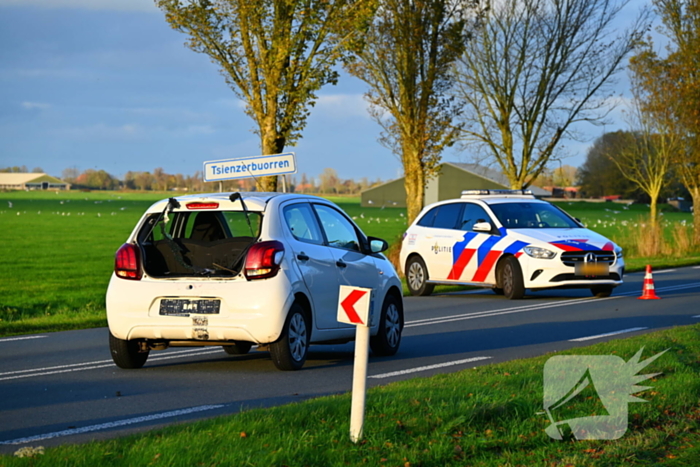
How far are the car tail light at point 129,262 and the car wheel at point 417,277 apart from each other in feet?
34.1

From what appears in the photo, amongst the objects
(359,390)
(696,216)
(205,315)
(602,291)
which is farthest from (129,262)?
(696,216)

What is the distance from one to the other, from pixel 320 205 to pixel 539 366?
314 cm

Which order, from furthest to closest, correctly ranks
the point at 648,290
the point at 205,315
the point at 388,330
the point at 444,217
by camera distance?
the point at 444,217 → the point at 648,290 → the point at 388,330 → the point at 205,315

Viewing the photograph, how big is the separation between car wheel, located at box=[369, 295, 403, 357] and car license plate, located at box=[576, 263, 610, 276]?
7.17m

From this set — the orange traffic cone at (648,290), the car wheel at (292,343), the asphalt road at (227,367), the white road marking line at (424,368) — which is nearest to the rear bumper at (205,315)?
the car wheel at (292,343)

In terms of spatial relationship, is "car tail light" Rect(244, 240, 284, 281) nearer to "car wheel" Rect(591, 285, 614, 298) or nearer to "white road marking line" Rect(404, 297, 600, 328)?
"white road marking line" Rect(404, 297, 600, 328)

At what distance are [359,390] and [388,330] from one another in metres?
5.13

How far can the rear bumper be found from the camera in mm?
9367

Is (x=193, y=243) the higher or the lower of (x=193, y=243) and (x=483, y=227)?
the higher

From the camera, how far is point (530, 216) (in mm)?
19234

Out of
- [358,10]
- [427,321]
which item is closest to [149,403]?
[427,321]

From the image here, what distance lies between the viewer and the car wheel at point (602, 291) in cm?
1859

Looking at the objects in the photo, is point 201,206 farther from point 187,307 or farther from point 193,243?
point 187,307

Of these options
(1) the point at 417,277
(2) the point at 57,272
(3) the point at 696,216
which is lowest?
(2) the point at 57,272
